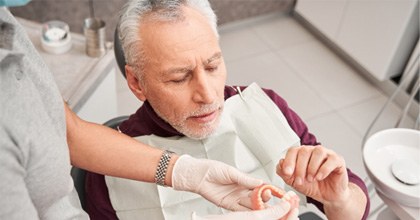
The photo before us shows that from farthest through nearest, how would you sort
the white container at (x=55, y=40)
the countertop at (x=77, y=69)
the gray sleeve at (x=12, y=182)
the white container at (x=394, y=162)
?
1. the white container at (x=55, y=40)
2. the countertop at (x=77, y=69)
3. the white container at (x=394, y=162)
4. the gray sleeve at (x=12, y=182)

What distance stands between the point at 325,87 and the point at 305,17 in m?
0.64

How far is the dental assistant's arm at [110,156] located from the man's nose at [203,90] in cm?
17

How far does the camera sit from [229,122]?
1323mm

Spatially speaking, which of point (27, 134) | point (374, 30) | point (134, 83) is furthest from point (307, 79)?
point (27, 134)

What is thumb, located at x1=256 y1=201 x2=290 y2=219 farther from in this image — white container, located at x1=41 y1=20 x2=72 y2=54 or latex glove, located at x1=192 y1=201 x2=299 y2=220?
white container, located at x1=41 y1=20 x2=72 y2=54

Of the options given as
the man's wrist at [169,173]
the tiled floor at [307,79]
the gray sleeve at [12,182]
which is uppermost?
the gray sleeve at [12,182]

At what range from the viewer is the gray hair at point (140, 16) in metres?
1.13

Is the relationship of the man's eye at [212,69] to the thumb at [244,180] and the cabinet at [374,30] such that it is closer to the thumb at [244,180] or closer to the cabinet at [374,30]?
the thumb at [244,180]

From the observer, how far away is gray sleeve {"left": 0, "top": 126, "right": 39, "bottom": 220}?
70 cm

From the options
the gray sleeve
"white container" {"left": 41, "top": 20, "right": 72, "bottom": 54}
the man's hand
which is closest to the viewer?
the gray sleeve

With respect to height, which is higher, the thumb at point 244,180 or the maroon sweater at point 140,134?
the thumb at point 244,180

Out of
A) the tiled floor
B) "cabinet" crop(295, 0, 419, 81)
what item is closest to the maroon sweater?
the tiled floor

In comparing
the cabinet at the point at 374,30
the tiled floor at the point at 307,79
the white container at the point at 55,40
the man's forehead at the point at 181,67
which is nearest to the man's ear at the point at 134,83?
the man's forehead at the point at 181,67

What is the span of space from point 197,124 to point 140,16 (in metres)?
0.32
